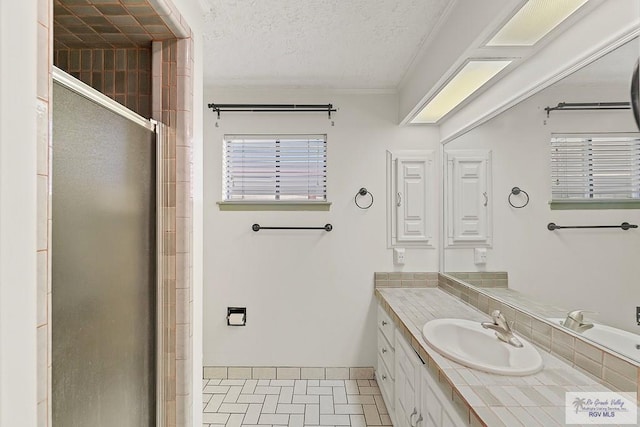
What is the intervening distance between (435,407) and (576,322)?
669 mm

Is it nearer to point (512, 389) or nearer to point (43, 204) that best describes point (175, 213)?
point (43, 204)

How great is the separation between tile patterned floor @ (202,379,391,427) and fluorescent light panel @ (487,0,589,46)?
7.72ft

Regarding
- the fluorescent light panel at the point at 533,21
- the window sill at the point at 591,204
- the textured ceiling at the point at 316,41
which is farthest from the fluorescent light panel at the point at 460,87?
the window sill at the point at 591,204

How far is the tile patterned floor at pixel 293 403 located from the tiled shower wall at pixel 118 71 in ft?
6.93

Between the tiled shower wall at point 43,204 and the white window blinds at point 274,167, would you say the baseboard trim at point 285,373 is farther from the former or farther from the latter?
the tiled shower wall at point 43,204

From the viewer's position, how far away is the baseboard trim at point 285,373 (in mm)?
2945

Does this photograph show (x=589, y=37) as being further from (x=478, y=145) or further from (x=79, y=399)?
(x=79, y=399)

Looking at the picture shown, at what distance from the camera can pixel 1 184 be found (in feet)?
1.82

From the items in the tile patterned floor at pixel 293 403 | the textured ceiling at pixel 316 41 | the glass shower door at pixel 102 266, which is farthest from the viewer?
the tile patterned floor at pixel 293 403

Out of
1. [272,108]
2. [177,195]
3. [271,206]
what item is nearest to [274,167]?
[271,206]

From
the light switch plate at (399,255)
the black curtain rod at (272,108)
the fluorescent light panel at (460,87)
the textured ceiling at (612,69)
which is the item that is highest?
the black curtain rod at (272,108)

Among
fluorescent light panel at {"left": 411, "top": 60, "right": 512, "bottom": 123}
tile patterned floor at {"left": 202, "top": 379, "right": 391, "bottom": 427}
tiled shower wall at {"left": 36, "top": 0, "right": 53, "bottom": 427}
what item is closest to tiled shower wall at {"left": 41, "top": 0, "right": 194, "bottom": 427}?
tiled shower wall at {"left": 36, "top": 0, "right": 53, "bottom": 427}

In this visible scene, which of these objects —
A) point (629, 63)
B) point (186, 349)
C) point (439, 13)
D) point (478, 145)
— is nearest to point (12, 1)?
point (186, 349)

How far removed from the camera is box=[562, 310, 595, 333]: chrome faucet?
4.47ft
